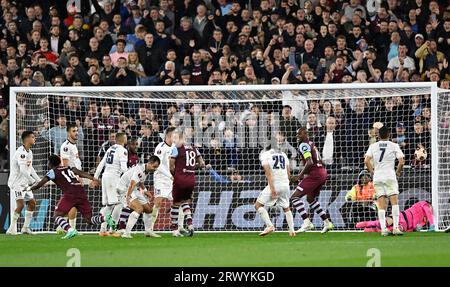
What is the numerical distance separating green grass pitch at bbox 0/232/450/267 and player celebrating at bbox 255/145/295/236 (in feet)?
1.74

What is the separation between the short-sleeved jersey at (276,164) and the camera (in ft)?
69.0

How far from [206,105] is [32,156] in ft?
12.4

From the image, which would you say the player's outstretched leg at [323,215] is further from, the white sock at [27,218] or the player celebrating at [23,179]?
the white sock at [27,218]

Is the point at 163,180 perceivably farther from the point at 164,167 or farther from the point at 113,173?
the point at 113,173

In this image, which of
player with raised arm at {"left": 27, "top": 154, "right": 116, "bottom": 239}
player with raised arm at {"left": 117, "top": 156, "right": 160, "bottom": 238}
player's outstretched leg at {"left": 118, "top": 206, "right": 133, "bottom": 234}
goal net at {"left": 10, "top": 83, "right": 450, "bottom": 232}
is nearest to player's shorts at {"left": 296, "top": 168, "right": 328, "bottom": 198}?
goal net at {"left": 10, "top": 83, "right": 450, "bottom": 232}

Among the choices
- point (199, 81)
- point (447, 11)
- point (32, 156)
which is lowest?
point (32, 156)

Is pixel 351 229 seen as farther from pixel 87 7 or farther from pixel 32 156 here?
pixel 87 7

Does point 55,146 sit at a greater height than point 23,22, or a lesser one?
lesser

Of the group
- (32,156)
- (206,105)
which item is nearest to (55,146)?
(32,156)

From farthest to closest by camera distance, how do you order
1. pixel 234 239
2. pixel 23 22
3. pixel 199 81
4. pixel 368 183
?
pixel 23 22, pixel 199 81, pixel 368 183, pixel 234 239

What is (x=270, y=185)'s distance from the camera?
68.6 ft

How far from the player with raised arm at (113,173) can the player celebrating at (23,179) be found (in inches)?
57.9

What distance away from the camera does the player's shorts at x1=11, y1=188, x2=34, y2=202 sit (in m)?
22.5

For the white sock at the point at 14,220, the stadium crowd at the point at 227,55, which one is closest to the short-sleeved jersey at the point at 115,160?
the stadium crowd at the point at 227,55
